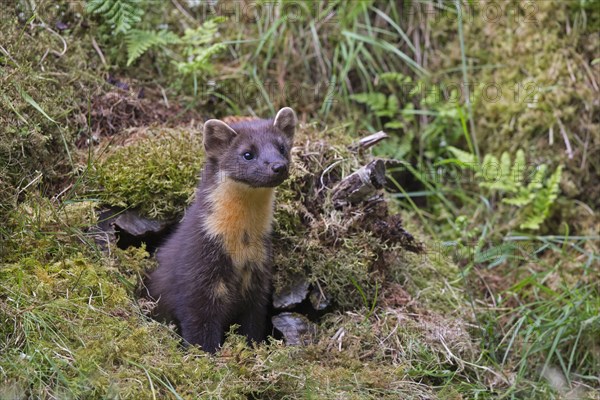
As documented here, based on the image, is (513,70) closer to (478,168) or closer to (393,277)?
(478,168)

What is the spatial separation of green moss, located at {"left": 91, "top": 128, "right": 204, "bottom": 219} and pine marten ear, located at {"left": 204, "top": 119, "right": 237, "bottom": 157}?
2.55 ft

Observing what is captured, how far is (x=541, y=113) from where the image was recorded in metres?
8.08

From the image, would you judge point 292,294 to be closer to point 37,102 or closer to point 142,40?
point 37,102

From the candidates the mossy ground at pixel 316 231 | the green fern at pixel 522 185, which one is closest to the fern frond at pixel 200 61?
the mossy ground at pixel 316 231

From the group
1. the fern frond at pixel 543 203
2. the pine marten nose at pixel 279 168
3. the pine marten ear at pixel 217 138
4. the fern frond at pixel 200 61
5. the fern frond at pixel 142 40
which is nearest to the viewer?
the pine marten nose at pixel 279 168

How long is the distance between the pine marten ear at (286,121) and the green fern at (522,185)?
281cm

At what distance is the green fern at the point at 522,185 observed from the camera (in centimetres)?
775

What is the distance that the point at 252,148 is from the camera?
18.2 feet

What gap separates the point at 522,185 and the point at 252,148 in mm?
3712

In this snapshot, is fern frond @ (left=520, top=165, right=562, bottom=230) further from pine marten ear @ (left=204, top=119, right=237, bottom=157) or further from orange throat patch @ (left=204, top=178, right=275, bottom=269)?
pine marten ear @ (left=204, top=119, right=237, bottom=157)

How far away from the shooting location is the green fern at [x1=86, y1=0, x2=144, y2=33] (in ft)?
23.8

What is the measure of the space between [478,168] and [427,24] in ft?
6.23

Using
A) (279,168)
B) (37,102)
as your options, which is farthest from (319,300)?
(37,102)

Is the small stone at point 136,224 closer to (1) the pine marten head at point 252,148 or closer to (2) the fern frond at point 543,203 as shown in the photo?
(1) the pine marten head at point 252,148
